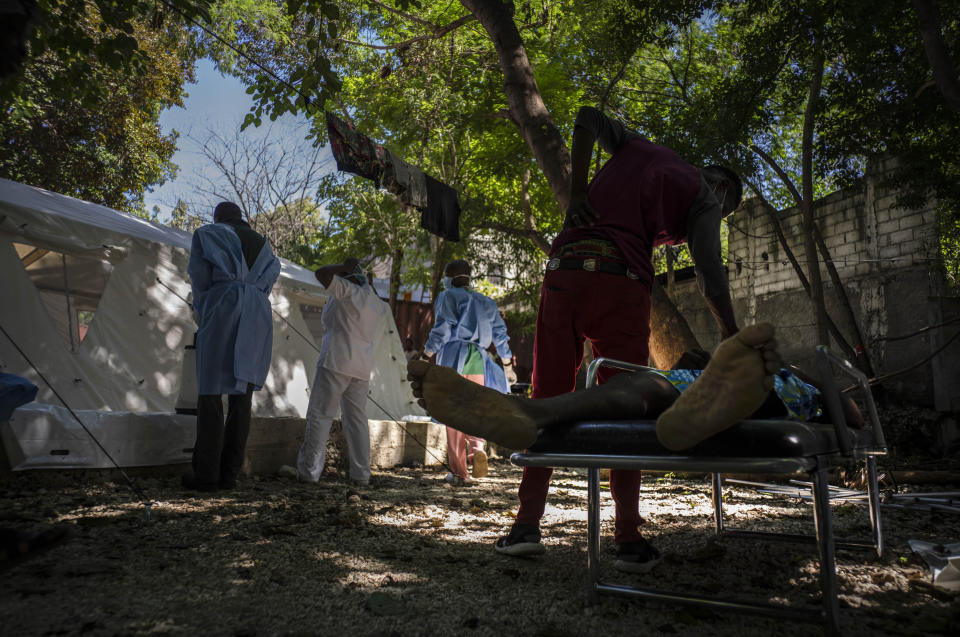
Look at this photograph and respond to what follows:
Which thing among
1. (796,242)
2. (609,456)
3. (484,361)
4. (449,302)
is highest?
(796,242)

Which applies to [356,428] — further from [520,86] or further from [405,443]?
[520,86]

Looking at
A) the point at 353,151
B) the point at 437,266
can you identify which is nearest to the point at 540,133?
the point at 353,151

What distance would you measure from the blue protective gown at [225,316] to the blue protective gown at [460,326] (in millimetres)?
1722

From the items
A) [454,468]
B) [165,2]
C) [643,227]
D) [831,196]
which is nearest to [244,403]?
[454,468]

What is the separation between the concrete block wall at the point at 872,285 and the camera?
690cm

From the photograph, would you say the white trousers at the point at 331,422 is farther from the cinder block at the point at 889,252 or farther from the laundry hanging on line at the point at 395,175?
the cinder block at the point at 889,252

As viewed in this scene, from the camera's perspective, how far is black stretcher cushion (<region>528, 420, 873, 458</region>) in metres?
1.46

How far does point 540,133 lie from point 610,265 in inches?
131

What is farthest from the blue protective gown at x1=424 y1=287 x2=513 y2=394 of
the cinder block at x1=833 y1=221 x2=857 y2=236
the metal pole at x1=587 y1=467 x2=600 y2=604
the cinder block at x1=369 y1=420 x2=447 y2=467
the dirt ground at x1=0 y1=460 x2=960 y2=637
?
the cinder block at x1=833 y1=221 x2=857 y2=236

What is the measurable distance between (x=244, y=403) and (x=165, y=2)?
2.71 metres

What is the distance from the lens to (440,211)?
7.63 m

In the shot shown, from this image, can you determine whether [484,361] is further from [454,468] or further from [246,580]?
[246,580]

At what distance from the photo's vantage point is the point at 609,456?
1609 mm

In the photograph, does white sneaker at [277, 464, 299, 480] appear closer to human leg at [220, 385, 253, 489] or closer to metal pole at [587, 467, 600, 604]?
human leg at [220, 385, 253, 489]
